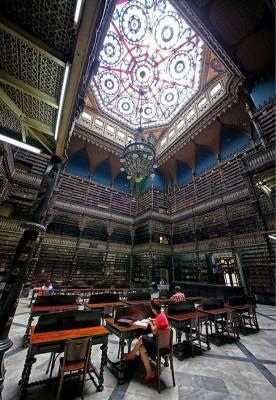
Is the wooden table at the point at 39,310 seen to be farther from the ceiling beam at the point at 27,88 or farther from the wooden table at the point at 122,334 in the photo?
the ceiling beam at the point at 27,88

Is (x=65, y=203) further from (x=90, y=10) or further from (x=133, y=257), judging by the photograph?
(x=90, y=10)

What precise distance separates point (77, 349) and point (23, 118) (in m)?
2.78

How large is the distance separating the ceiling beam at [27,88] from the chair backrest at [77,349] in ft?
8.75

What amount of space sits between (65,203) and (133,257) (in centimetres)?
672

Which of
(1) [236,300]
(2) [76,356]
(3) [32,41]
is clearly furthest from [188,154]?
(2) [76,356]

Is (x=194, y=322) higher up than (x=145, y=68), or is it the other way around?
(x=145, y=68)

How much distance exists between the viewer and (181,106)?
1351 cm

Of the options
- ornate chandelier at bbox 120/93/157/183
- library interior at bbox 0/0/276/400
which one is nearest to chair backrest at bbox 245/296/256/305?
library interior at bbox 0/0/276/400

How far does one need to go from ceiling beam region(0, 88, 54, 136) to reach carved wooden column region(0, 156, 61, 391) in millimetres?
627

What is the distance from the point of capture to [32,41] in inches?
46.7

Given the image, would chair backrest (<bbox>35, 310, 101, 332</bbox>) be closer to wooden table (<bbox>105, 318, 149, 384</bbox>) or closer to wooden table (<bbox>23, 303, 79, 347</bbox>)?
wooden table (<bbox>105, 318, 149, 384</bbox>)

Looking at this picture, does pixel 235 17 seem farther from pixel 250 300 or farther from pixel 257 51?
pixel 250 300

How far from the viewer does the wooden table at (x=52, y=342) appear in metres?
2.04

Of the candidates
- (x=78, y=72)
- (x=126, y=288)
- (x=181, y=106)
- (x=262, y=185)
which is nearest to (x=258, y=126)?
(x=262, y=185)
